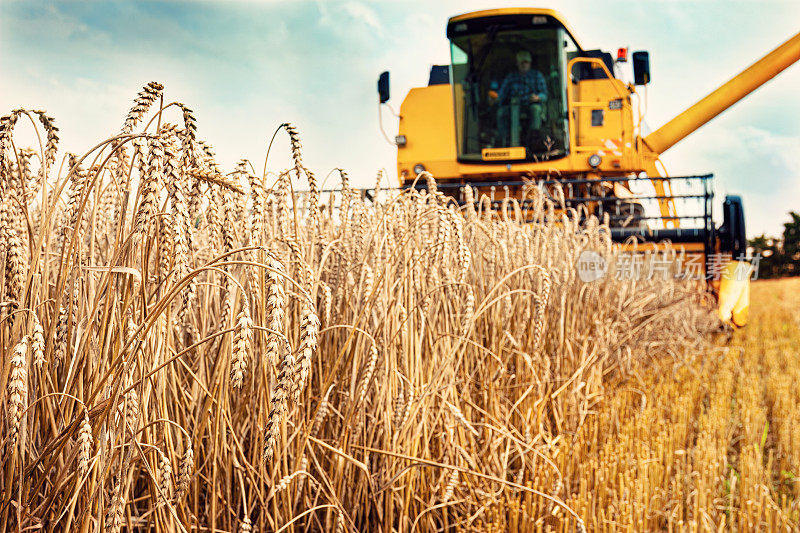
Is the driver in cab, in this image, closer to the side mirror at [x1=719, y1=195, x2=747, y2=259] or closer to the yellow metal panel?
the yellow metal panel

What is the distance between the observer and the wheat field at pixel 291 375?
86 cm

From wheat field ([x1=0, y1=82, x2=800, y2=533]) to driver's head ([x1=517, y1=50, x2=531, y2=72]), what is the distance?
135 inches

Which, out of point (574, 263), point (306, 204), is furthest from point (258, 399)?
point (574, 263)

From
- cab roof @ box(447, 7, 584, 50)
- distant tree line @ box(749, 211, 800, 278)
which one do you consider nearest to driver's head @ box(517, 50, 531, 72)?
cab roof @ box(447, 7, 584, 50)

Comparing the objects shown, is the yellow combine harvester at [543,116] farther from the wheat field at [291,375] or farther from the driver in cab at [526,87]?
the wheat field at [291,375]

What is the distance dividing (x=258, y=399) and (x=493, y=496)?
0.65m

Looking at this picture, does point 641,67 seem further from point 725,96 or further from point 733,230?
point 733,230

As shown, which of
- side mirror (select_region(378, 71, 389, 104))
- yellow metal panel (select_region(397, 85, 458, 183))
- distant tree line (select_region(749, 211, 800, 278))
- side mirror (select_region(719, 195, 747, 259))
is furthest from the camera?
distant tree line (select_region(749, 211, 800, 278))

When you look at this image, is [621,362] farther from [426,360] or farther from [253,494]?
[253,494]

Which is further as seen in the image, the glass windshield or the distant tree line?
the distant tree line

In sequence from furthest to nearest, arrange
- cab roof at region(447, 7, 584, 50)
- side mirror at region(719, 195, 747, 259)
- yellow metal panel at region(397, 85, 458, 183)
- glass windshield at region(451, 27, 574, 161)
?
1. yellow metal panel at region(397, 85, 458, 183)
2. glass windshield at region(451, 27, 574, 161)
3. cab roof at region(447, 7, 584, 50)
4. side mirror at region(719, 195, 747, 259)

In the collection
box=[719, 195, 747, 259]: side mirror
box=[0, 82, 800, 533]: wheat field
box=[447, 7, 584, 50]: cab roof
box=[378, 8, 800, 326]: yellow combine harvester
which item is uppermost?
box=[447, 7, 584, 50]: cab roof

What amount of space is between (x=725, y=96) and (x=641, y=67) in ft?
4.34

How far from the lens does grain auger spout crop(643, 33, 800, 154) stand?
6.86 metres
